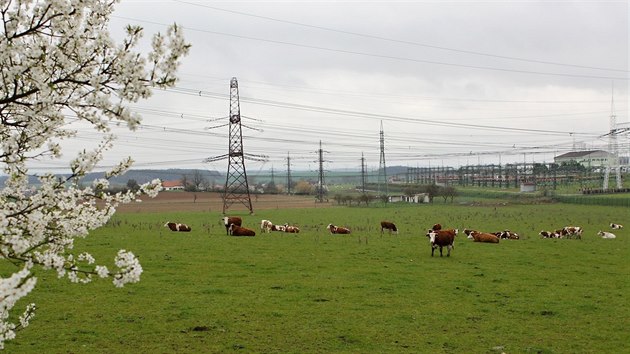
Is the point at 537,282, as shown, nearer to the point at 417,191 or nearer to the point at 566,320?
the point at 566,320

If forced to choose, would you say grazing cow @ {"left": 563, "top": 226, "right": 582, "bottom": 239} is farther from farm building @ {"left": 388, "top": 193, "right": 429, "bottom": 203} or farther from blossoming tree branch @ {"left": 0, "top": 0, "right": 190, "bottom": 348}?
farm building @ {"left": 388, "top": 193, "right": 429, "bottom": 203}

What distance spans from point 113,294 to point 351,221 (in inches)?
1173

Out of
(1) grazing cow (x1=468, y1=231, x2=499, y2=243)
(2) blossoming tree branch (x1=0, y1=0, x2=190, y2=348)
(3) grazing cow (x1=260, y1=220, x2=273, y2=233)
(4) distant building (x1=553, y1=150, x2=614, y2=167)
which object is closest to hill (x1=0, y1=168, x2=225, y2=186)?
(2) blossoming tree branch (x1=0, y1=0, x2=190, y2=348)

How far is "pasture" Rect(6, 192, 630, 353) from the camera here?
11.0 meters

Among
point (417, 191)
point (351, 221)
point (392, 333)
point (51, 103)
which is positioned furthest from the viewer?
point (417, 191)

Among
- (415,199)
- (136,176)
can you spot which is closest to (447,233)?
(415,199)

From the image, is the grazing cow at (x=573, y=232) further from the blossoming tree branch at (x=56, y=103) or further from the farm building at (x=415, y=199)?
the farm building at (x=415, y=199)

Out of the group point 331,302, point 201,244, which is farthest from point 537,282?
point 201,244

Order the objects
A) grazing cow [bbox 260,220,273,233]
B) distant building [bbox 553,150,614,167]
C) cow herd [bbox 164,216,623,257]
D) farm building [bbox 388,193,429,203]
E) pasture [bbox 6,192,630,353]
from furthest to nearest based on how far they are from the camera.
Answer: distant building [bbox 553,150,614,167] < farm building [bbox 388,193,429,203] < grazing cow [bbox 260,220,273,233] < cow herd [bbox 164,216,623,257] < pasture [bbox 6,192,630,353]

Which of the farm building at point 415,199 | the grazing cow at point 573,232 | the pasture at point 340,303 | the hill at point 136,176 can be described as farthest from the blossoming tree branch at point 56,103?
the farm building at point 415,199

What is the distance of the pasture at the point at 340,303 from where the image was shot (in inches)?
432

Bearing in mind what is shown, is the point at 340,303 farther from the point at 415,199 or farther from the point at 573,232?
the point at 415,199

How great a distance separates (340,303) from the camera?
14164 millimetres

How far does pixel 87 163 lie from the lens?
5473mm
